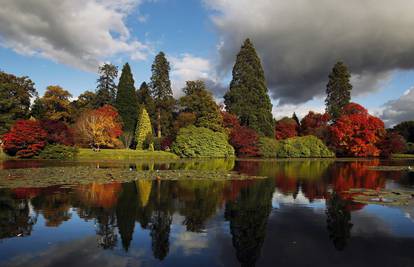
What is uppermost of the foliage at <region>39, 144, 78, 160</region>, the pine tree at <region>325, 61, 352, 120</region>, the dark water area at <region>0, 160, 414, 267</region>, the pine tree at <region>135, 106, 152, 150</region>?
the pine tree at <region>325, 61, 352, 120</region>

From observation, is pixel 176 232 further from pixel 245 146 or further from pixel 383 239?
pixel 245 146

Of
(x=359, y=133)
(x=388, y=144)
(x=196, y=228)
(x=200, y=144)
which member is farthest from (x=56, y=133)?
(x=388, y=144)

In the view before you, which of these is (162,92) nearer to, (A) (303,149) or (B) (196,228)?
(A) (303,149)

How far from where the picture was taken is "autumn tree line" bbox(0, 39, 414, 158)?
47781 millimetres

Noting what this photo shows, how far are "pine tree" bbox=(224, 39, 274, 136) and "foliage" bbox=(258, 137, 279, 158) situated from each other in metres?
3.22

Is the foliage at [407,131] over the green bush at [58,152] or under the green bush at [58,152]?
over

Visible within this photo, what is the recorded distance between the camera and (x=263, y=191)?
17250 millimetres

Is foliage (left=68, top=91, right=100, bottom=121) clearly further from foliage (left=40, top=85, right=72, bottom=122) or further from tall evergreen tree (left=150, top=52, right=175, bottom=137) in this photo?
tall evergreen tree (left=150, top=52, right=175, bottom=137)

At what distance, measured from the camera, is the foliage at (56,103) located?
190 feet

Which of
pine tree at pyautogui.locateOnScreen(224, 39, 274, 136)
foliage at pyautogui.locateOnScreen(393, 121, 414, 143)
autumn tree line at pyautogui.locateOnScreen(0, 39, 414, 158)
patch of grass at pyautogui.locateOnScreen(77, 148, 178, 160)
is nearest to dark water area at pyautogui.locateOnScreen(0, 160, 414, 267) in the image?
patch of grass at pyautogui.locateOnScreen(77, 148, 178, 160)

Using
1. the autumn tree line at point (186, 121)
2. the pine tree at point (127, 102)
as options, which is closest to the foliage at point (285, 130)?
the autumn tree line at point (186, 121)

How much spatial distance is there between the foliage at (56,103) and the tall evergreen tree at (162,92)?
16565 millimetres

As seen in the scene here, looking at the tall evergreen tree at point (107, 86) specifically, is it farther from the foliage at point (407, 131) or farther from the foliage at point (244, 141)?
the foliage at point (407, 131)

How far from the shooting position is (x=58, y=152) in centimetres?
4219
